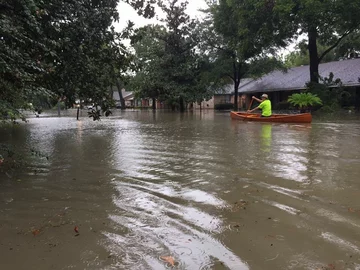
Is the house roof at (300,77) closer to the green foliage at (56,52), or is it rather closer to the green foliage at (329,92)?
the green foliage at (329,92)

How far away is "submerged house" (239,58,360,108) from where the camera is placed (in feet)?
112

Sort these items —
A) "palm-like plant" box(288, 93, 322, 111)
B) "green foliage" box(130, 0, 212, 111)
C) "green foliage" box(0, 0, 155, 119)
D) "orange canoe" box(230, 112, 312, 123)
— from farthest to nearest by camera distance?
"green foliage" box(130, 0, 212, 111) < "palm-like plant" box(288, 93, 322, 111) < "orange canoe" box(230, 112, 312, 123) < "green foliage" box(0, 0, 155, 119)

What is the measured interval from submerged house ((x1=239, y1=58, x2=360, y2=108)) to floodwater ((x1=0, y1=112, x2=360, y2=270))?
29.0 meters

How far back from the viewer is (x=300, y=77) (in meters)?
41.0

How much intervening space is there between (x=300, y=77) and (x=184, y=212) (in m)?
39.6

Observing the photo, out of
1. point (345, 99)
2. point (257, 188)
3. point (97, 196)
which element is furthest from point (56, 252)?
point (345, 99)

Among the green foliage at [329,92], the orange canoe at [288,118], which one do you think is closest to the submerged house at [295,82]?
the green foliage at [329,92]

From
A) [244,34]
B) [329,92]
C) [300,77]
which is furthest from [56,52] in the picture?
[300,77]

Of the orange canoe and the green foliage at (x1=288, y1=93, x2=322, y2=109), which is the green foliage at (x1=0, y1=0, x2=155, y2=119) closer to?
the orange canoe

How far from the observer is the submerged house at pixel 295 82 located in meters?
34.3

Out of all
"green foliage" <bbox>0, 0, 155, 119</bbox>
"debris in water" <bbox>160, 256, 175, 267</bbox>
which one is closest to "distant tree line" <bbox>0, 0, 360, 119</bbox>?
"green foliage" <bbox>0, 0, 155, 119</bbox>

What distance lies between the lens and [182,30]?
130 ft

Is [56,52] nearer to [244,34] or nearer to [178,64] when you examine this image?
[244,34]

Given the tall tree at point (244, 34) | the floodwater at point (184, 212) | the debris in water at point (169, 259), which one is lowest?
the debris in water at point (169, 259)
